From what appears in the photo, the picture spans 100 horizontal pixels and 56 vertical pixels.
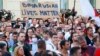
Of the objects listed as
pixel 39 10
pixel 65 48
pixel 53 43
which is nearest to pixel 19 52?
pixel 65 48

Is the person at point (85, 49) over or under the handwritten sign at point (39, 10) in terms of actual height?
under

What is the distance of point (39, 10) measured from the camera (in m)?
13.8

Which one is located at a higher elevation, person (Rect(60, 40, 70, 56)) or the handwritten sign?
the handwritten sign

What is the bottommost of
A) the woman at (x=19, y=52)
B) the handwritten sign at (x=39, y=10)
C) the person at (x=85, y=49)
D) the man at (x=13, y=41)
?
the man at (x=13, y=41)

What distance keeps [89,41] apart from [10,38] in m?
1.99

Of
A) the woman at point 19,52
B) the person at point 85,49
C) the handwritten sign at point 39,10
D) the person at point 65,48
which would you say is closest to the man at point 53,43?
the person at point 65,48

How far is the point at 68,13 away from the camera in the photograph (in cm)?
2586

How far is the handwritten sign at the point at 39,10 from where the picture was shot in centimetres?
1343

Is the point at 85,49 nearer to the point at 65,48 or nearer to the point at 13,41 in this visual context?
the point at 65,48

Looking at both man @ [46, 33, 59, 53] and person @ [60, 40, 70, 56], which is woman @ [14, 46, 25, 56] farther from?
man @ [46, 33, 59, 53]

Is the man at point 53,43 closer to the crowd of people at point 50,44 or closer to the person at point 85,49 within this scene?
the crowd of people at point 50,44

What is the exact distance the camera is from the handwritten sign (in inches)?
529

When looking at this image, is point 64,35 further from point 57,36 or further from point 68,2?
point 68,2

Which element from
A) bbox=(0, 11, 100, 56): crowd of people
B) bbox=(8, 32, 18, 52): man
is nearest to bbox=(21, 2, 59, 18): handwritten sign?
bbox=(0, 11, 100, 56): crowd of people
